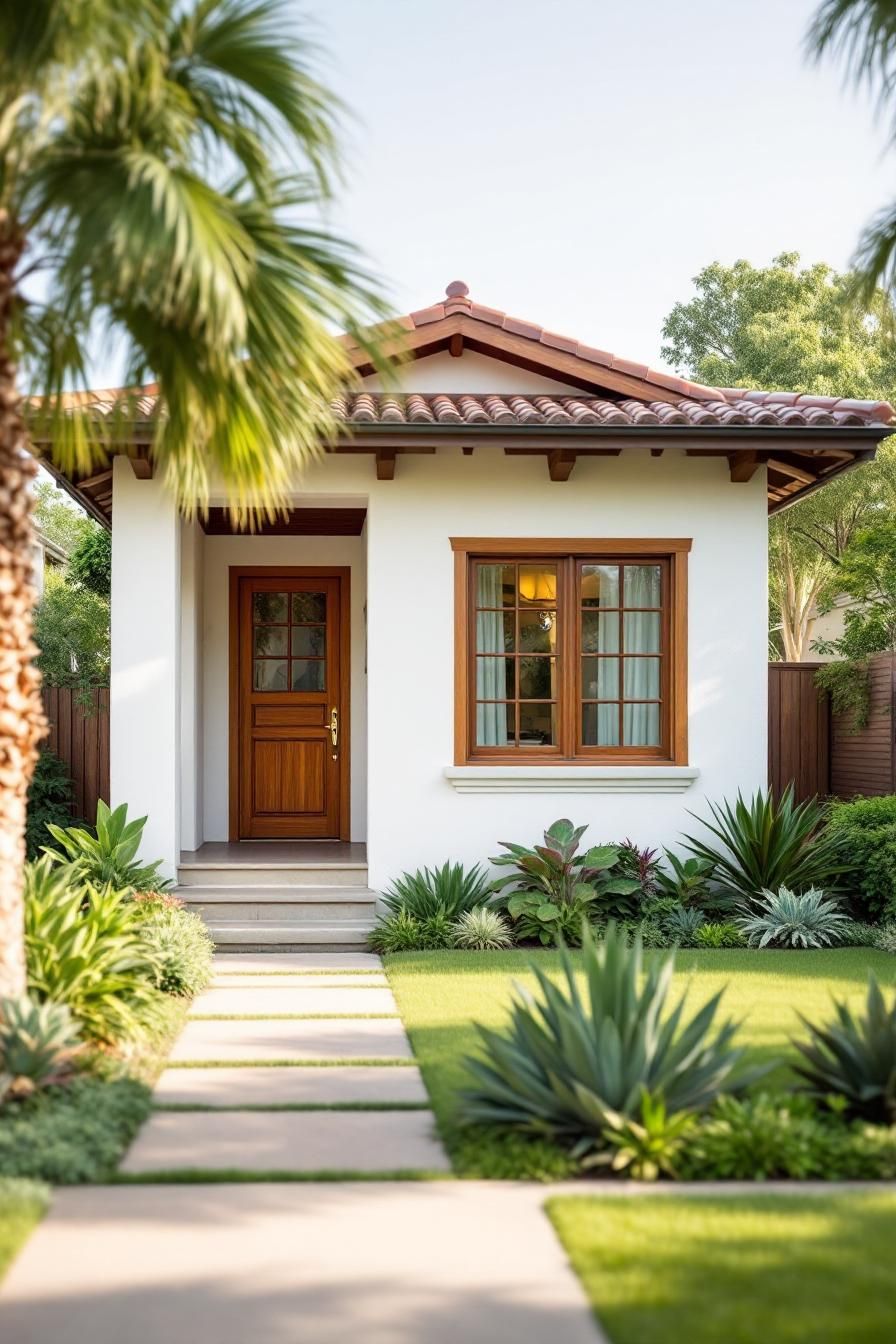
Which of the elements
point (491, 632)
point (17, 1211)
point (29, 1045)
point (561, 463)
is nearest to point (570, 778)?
point (491, 632)

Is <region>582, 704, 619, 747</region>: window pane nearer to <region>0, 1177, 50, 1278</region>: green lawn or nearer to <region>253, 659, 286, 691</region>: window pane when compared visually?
<region>253, 659, 286, 691</region>: window pane

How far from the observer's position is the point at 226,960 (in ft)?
32.1

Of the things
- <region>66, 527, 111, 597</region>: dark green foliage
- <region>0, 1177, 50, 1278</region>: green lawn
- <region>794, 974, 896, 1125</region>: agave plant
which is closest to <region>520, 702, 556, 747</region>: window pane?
<region>794, 974, 896, 1125</region>: agave plant

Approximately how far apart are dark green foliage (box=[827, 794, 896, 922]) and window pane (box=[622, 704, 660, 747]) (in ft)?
5.18

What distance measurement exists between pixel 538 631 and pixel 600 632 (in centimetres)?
51

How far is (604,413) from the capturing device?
10.7 metres

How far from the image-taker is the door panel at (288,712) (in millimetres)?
13344

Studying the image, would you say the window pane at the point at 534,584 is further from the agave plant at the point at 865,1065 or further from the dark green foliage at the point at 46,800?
the agave plant at the point at 865,1065

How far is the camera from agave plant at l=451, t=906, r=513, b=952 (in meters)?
10.0

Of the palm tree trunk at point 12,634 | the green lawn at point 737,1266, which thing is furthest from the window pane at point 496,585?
the green lawn at point 737,1266

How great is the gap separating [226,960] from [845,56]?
22.7ft

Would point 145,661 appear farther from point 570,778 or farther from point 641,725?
point 641,725

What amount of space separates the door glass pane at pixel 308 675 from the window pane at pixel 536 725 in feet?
9.59

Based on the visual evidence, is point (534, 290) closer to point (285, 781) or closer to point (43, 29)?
point (285, 781)
